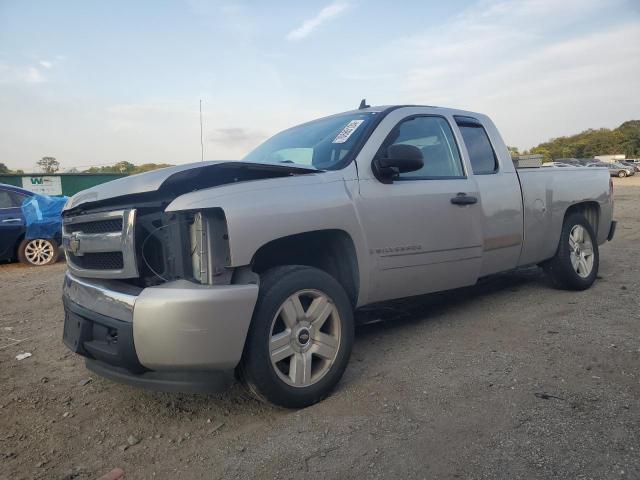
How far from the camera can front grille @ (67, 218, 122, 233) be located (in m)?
2.64

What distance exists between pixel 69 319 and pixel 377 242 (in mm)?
1896

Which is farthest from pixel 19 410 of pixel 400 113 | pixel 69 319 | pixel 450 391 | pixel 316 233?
pixel 400 113

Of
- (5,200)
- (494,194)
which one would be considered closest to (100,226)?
(494,194)

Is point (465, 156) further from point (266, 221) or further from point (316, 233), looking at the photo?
point (266, 221)

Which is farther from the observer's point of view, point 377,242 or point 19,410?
point 377,242

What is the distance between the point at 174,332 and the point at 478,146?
3120 millimetres

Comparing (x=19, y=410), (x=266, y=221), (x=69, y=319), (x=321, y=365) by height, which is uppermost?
(x=266, y=221)

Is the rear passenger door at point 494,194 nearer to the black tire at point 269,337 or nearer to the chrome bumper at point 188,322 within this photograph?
the black tire at point 269,337

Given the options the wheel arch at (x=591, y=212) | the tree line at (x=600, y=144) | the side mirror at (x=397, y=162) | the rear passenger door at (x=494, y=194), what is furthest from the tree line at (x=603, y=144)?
the side mirror at (x=397, y=162)

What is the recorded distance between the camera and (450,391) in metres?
2.89

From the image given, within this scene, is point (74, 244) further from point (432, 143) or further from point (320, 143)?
point (432, 143)

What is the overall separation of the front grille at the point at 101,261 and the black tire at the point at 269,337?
754 mm

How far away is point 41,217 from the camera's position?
29.9 ft

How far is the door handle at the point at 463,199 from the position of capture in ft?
12.2
